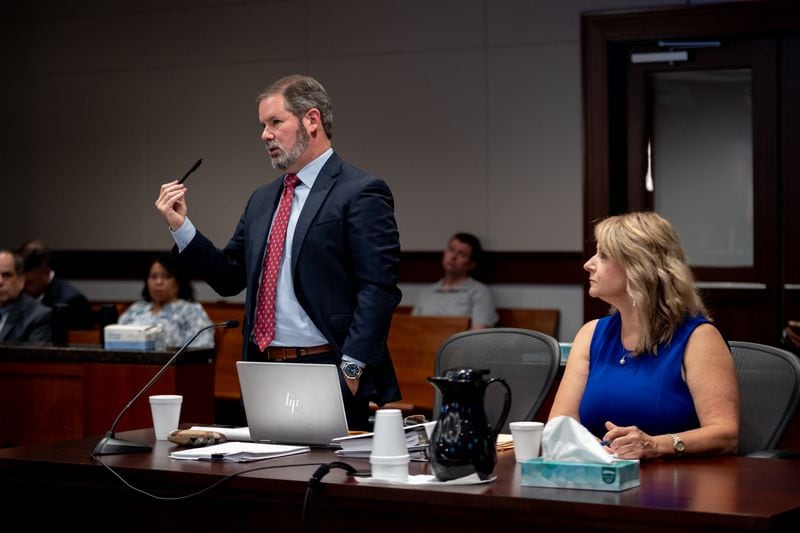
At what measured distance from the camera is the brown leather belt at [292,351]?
301 centimetres

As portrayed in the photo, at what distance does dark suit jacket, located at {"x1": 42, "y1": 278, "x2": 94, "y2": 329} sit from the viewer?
605cm

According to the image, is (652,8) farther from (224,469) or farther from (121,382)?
(224,469)

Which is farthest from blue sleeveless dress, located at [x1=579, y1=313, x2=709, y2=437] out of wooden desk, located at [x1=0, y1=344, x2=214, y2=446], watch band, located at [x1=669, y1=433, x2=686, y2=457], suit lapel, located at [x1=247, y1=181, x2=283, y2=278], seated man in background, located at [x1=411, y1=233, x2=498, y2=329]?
seated man in background, located at [x1=411, y1=233, x2=498, y2=329]

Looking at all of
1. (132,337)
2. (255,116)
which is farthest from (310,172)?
(255,116)

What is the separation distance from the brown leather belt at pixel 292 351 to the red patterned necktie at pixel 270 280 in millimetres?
26

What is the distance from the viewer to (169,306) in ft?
18.6

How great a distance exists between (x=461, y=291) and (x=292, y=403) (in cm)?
380

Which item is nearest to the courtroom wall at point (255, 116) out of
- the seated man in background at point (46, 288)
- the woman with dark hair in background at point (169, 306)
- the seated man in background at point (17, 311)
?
the seated man in background at point (46, 288)

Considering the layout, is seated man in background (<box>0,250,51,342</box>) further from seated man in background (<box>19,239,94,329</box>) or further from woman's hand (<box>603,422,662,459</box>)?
woman's hand (<box>603,422,662,459</box>)

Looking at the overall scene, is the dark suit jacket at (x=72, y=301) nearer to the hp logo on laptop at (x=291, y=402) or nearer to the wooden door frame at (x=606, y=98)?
the wooden door frame at (x=606, y=98)

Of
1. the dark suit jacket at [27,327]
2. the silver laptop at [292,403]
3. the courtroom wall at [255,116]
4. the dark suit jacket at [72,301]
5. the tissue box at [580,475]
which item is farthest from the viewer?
the courtroom wall at [255,116]

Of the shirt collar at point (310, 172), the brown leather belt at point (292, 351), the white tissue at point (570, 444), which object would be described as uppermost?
the shirt collar at point (310, 172)

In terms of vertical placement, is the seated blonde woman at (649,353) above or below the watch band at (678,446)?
above

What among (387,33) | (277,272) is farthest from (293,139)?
(387,33)
